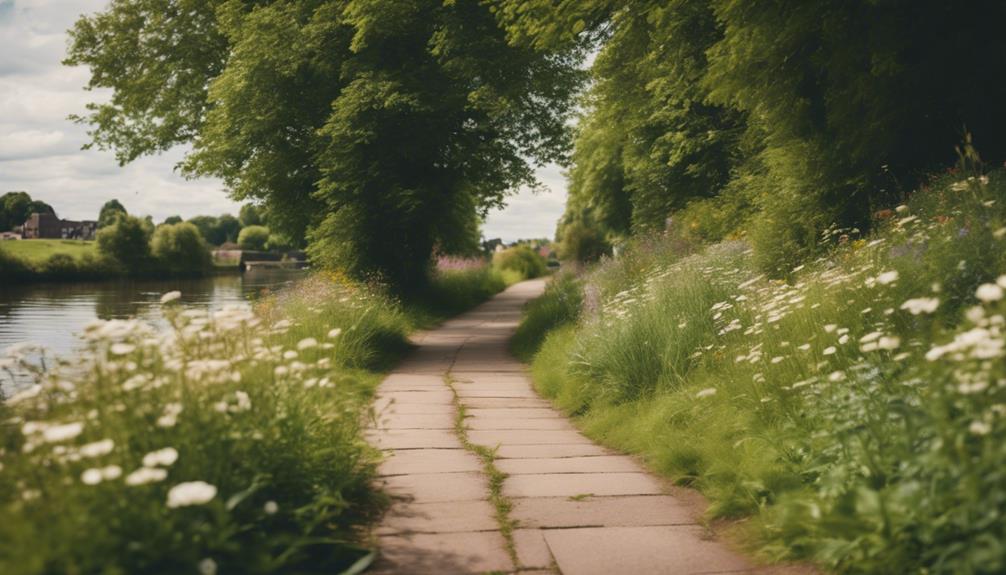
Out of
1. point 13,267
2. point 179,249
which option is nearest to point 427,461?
point 13,267

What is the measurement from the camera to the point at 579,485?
492 cm

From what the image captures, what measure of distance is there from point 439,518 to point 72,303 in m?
26.7

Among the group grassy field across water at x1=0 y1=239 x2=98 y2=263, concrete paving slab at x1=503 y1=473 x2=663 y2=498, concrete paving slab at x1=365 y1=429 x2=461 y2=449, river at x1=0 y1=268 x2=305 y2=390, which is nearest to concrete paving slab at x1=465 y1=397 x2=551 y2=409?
concrete paving slab at x1=365 y1=429 x2=461 y2=449

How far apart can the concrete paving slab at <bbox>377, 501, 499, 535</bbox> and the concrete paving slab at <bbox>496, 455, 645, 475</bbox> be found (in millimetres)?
866

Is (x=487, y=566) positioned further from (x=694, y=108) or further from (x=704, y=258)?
(x=694, y=108)

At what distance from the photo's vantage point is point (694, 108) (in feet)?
53.5

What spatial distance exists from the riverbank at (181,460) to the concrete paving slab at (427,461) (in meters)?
0.59

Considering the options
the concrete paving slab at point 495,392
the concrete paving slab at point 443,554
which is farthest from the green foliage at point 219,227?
the concrete paving slab at point 443,554

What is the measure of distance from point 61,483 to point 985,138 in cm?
874

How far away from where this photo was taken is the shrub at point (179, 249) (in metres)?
44.8

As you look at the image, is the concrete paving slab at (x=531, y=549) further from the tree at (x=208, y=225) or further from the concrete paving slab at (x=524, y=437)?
the tree at (x=208, y=225)

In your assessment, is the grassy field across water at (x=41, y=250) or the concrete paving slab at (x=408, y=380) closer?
the concrete paving slab at (x=408, y=380)

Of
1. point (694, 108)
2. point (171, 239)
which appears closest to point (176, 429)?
point (694, 108)

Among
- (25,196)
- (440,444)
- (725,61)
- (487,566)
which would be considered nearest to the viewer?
(487,566)
